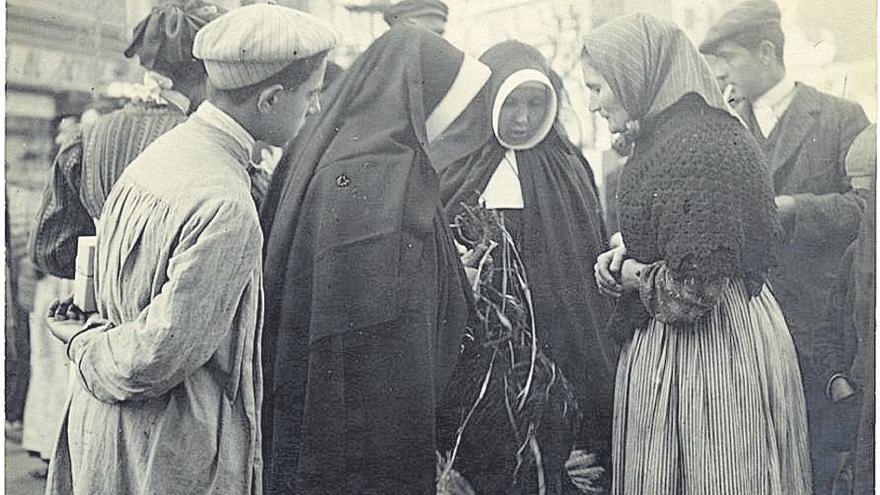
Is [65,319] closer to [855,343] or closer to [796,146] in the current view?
[796,146]

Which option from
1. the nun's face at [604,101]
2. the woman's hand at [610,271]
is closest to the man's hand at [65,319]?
the woman's hand at [610,271]

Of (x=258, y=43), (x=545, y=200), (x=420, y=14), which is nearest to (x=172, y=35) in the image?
(x=258, y=43)

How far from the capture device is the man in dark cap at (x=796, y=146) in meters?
2.95

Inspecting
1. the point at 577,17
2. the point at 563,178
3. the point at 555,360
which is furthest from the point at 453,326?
the point at 577,17

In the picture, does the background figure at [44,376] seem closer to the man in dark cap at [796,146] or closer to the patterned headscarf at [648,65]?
the patterned headscarf at [648,65]

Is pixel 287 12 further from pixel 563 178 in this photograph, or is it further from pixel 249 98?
pixel 563 178

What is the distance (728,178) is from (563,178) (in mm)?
440

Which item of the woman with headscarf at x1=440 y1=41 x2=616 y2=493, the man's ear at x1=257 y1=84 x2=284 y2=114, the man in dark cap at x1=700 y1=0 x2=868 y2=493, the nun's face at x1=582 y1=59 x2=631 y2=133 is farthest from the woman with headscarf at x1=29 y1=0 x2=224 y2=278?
the man in dark cap at x1=700 y1=0 x2=868 y2=493

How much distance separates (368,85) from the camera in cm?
290

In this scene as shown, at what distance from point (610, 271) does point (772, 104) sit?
64 cm

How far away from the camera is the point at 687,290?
287cm

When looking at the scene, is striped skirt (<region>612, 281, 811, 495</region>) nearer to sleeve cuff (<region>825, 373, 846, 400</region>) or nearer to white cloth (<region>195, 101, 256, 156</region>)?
sleeve cuff (<region>825, 373, 846, 400</region>)

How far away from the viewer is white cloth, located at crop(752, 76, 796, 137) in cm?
295

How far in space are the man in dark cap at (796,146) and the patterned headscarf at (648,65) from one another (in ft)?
0.19
